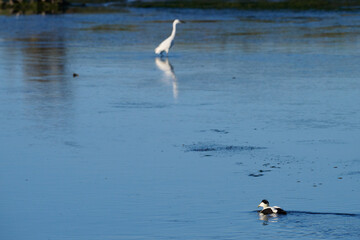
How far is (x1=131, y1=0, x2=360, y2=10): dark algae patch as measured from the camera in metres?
53.7

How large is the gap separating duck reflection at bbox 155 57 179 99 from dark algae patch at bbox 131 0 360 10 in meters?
29.9

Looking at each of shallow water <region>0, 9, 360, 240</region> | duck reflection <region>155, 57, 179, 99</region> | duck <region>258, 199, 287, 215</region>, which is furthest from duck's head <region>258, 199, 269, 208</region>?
duck reflection <region>155, 57, 179, 99</region>

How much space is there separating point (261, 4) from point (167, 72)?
123ft

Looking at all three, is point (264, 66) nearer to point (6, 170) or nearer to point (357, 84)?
point (357, 84)

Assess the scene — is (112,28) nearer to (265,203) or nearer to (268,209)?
(265,203)

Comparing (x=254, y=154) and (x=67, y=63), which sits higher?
(x=67, y=63)

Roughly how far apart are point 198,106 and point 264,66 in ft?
20.7

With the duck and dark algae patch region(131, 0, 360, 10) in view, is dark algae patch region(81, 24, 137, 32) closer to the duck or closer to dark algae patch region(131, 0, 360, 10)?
dark algae patch region(131, 0, 360, 10)

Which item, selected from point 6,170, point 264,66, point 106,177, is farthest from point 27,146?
point 264,66

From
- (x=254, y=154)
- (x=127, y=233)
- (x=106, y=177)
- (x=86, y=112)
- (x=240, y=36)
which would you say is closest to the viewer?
(x=127, y=233)

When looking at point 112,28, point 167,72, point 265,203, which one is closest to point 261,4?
point 112,28

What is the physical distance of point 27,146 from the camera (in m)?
12.4

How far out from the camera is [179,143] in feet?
41.0

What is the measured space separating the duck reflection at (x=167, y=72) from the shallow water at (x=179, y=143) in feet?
0.16
